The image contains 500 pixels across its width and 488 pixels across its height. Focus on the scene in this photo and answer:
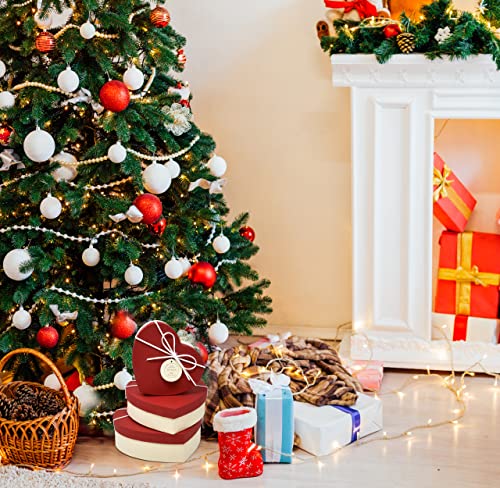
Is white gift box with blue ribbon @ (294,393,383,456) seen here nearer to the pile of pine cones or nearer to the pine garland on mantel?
the pile of pine cones

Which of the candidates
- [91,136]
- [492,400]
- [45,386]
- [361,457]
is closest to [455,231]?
[492,400]

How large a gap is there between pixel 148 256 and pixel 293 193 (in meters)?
0.94

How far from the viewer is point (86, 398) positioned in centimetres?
266

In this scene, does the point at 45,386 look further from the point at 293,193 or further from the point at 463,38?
the point at 463,38

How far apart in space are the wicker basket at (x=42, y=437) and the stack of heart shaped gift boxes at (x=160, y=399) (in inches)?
5.6

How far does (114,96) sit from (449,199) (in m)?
1.29

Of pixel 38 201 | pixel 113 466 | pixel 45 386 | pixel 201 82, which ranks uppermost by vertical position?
pixel 201 82

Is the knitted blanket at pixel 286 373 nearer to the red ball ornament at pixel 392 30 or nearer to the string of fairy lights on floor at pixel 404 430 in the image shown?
the string of fairy lights on floor at pixel 404 430

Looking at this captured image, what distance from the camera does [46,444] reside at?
2.42m

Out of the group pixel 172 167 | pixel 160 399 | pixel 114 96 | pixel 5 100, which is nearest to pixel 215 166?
pixel 172 167

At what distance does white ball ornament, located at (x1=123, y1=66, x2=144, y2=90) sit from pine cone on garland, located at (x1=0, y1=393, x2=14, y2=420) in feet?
3.12

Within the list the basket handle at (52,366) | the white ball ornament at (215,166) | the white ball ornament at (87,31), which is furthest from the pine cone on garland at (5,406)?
the white ball ornament at (87,31)

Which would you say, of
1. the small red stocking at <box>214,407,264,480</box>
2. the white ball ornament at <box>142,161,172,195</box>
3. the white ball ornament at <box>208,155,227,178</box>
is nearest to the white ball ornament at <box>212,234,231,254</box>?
the white ball ornament at <box>208,155,227,178</box>

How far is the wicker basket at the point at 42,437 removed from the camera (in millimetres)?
2408
